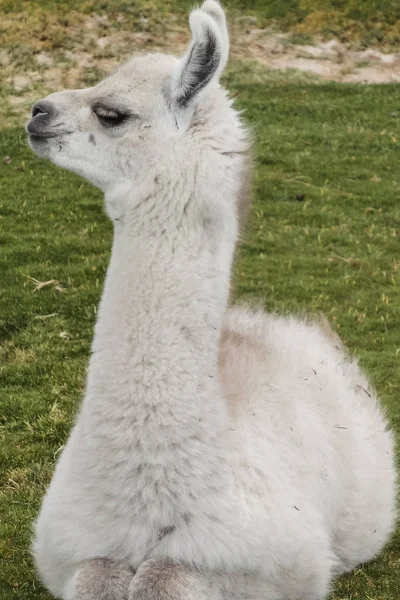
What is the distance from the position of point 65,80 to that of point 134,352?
13705mm

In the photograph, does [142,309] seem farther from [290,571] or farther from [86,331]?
[86,331]

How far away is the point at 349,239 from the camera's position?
433 inches

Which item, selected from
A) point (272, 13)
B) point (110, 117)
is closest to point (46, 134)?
point (110, 117)

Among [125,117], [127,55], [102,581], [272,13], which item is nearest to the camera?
[102,581]

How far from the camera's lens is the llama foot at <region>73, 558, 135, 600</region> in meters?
3.67

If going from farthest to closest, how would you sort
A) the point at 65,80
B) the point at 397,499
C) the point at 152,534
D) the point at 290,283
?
the point at 65,80
the point at 290,283
the point at 397,499
the point at 152,534

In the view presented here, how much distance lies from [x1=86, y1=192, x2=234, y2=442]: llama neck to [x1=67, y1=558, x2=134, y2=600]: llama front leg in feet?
1.64

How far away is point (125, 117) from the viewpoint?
3.96 meters

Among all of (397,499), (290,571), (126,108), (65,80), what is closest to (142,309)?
(126,108)

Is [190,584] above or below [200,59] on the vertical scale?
below

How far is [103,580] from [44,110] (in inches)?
67.2

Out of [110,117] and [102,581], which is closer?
[102,581]

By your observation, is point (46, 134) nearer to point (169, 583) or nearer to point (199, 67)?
point (199, 67)

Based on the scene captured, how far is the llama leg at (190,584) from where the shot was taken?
358 cm
